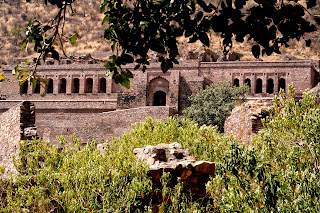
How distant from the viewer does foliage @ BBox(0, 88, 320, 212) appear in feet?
15.4

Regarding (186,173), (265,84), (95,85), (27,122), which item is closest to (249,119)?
(186,173)

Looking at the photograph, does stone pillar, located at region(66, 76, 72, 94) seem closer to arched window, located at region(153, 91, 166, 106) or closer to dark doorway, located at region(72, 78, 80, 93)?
dark doorway, located at region(72, 78, 80, 93)

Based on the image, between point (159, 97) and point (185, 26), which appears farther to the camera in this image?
point (159, 97)

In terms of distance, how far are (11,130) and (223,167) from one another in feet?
25.5

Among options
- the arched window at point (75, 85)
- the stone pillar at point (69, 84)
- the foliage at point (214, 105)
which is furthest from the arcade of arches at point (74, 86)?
the foliage at point (214, 105)

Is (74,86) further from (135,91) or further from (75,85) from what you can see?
(135,91)

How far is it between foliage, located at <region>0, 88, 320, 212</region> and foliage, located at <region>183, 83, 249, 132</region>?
12.0 metres

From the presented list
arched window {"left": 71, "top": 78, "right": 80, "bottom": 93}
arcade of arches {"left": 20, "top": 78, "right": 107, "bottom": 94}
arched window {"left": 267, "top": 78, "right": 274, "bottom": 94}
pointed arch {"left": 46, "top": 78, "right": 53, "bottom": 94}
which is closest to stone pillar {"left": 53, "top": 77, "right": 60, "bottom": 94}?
arcade of arches {"left": 20, "top": 78, "right": 107, "bottom": 94}

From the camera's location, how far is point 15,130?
11281mm

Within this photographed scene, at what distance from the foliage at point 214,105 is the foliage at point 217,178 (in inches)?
471

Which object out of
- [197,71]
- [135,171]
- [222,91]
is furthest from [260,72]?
[135,171]

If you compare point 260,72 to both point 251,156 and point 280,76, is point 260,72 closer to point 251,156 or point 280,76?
point 280,76

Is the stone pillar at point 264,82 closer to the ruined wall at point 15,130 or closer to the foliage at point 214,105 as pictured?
the foliage at point 214,105

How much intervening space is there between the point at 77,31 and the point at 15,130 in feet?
172
